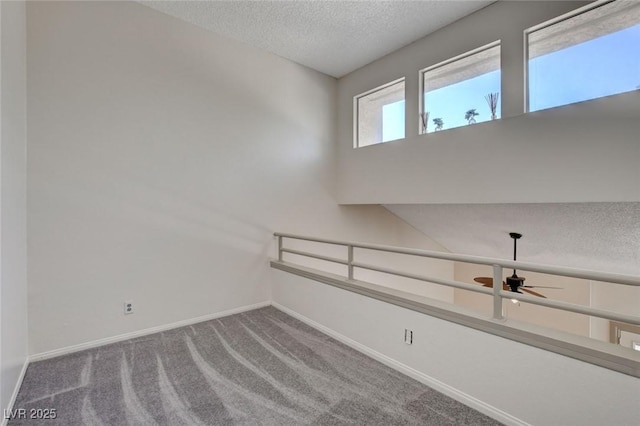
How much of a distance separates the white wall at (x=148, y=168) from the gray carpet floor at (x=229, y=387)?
51 cm

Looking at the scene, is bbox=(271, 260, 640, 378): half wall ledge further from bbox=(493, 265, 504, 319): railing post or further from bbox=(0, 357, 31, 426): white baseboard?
bbox=(0, 357, 31, 426): white baseboard

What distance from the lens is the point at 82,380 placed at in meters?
2.28

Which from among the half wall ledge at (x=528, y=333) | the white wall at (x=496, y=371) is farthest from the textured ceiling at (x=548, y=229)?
the white wall at (x=496, y=371)

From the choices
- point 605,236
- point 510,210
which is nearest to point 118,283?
point 510,210

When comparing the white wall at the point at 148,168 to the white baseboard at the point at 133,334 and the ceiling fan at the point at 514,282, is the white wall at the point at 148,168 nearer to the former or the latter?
the white baseboard at the point at 133,334

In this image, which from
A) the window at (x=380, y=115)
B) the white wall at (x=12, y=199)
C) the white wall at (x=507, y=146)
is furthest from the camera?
the window at (x=380, y=115)

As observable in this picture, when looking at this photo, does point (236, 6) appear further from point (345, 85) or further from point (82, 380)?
point (82, 380)

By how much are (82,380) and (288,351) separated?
5.37 ft

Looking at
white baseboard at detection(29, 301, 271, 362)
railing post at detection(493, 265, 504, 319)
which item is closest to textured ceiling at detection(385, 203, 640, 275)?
railing post at detection(493, 265, 504, 319)

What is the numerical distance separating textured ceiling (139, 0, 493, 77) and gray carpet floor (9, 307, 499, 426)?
3467mm

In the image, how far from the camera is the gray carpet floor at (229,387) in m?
1.89

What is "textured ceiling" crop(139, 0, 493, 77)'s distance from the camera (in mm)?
3021

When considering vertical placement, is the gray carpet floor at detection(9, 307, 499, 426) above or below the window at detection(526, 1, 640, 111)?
below

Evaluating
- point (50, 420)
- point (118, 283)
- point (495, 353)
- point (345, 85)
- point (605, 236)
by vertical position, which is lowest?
point (50, 420)
